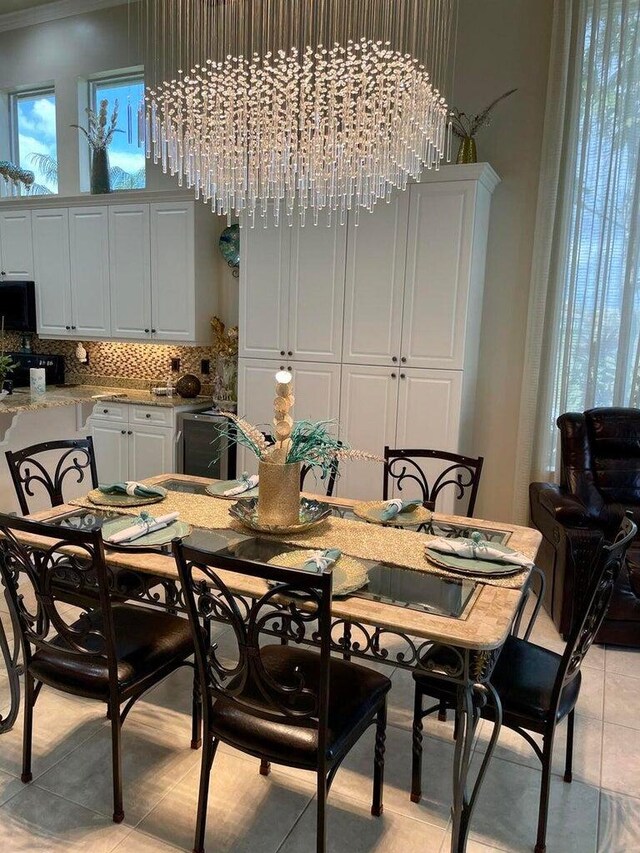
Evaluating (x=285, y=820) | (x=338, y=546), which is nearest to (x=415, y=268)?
(x=338, y=546)

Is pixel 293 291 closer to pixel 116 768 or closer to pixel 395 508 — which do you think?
pixel 395 508

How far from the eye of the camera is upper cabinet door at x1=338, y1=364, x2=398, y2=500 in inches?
163

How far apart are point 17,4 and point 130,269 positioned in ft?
8.42

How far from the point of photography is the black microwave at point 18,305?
545 centimetres

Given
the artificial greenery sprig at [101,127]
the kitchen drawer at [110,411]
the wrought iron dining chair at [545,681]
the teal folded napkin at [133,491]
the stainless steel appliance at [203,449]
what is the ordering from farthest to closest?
the artificial greenery sprig at [101,127]
the kitchen drawer at [110,411]
the stainless steel appliance at [203,449]
the teal folded napkin at [133,491]
the wrought iron dining chair at [545,681]

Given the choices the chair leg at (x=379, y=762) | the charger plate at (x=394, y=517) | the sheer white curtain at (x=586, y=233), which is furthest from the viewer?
the sheer white curtain at (x=586, y=233)

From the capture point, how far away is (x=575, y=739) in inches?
94.9

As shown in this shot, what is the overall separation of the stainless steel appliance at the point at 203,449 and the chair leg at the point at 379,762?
2.99 metres

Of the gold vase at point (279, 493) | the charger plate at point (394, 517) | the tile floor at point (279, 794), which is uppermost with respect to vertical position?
the gold vase at point (279, 493)

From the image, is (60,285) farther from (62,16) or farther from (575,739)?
(575,739)

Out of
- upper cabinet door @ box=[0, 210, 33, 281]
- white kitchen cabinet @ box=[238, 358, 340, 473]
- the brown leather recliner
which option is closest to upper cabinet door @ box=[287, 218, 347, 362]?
white kitchen cabinet @ box=[238, 358, 340, 473]

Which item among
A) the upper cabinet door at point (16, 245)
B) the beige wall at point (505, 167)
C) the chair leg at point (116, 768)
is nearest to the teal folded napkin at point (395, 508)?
the chair leg at point (116, 768)

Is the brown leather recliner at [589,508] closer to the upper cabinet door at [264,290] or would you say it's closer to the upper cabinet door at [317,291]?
the upper cabinet door at [317,291]

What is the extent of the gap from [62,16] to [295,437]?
5.13 m
